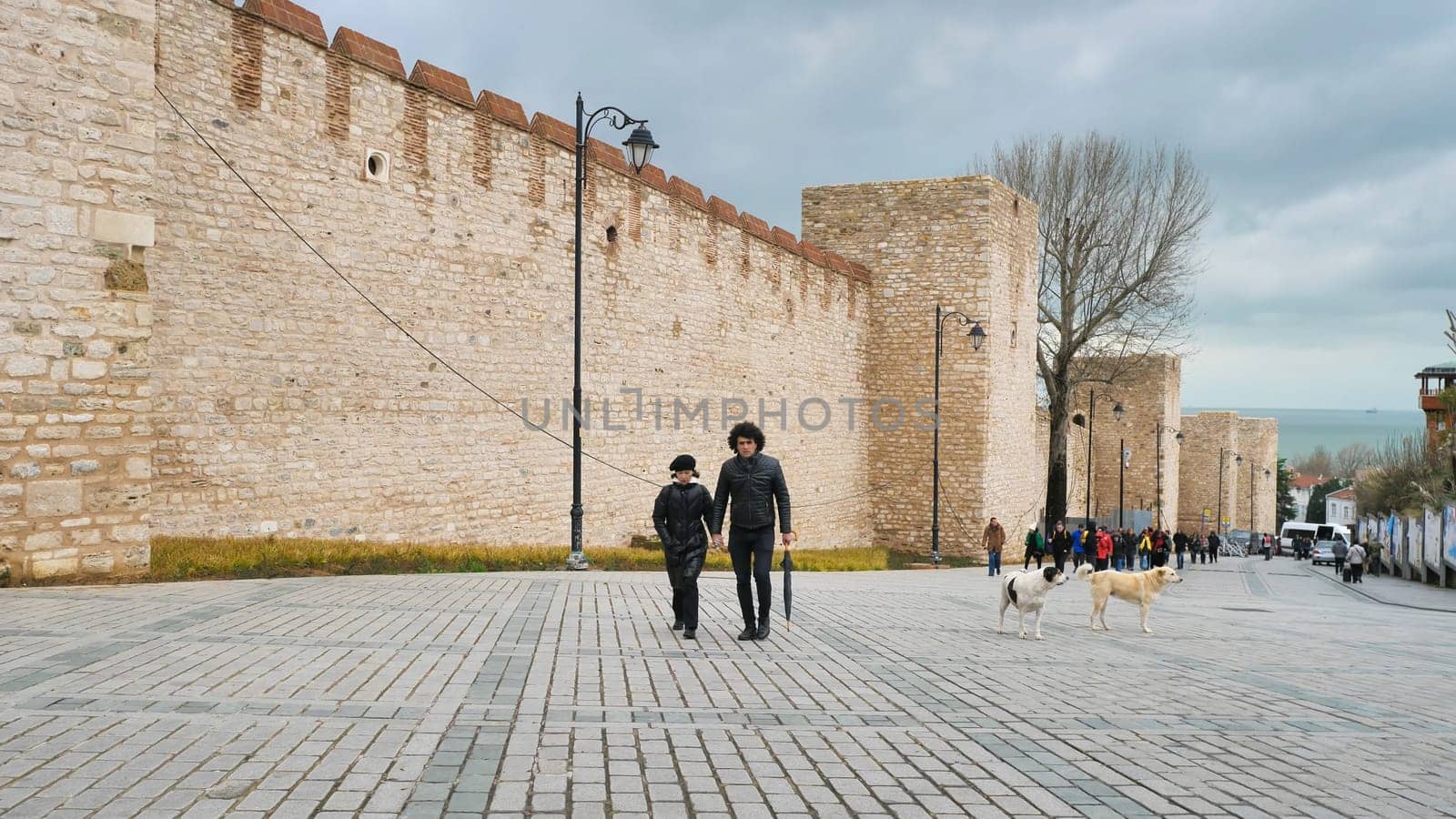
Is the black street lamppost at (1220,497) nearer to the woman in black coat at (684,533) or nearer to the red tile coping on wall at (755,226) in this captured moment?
the red tile coping on wall at (755,226)

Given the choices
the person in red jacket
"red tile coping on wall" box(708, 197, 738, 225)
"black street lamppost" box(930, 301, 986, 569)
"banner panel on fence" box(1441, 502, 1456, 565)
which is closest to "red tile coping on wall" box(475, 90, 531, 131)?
"red tile coping on wall" box(708, 197, 738, 225)

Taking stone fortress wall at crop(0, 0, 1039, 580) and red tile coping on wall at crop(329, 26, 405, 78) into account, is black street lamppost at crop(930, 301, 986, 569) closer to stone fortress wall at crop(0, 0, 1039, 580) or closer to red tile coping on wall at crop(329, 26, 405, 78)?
stone fortress wall at crop(0, 0, 1039, 580)

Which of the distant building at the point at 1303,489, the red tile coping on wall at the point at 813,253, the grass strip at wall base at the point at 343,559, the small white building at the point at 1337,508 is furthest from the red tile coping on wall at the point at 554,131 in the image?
the distant building at the point at 1303,489

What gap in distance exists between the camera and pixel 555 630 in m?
8.34

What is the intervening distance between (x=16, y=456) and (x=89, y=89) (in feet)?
11.0

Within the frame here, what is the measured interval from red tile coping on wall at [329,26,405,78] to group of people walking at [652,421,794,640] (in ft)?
30.7

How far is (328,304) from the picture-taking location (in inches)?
582

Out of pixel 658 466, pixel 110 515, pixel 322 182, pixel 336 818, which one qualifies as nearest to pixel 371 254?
pixel 322 182

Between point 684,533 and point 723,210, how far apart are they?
15751 millimetres

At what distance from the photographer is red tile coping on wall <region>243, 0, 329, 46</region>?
13.8 m

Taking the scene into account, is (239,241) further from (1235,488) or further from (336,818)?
(1235,488)

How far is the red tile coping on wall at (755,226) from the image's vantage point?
80.5 feet

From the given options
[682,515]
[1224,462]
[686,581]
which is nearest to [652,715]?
[686,581]

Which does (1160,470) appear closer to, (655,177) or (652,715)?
(655,177)
